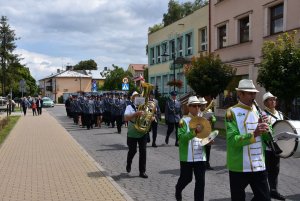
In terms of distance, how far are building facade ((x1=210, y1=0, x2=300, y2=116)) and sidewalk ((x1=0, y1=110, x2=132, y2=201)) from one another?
11.2 metres

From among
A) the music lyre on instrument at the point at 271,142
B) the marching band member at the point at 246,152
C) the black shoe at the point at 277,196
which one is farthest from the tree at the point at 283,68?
the marching band member at the point at 246,152

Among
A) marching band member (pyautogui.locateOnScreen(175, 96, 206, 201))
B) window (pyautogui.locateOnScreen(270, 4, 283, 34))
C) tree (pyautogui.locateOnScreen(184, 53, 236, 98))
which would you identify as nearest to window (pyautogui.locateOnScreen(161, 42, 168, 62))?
tree (pyautogui.locateOnScreen(184, 53, 236, 98))

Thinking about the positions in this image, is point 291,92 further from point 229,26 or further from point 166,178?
point 229,26

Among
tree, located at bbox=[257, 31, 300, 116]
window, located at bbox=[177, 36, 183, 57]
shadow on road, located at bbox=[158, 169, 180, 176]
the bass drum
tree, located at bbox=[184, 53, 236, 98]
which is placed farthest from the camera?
window, located at bbox=[177, 36, 183, 57]

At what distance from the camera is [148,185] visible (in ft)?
27.7

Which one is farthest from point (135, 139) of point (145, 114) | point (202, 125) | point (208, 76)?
point (208, 76)

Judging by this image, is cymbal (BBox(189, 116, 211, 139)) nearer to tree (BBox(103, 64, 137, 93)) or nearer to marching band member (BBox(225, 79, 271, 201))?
marching band member (BBox(225, 79, 271, 201))

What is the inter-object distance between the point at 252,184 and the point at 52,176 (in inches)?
205

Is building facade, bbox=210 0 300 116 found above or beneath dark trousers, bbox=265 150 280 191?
above

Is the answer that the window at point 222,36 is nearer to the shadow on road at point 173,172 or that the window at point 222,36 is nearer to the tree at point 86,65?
the shadow on road at point 173,172

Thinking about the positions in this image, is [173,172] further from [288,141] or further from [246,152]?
[246,152]

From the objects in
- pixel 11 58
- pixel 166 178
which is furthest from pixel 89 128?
pixel 11 58

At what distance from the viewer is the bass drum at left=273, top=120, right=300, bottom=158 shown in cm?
574

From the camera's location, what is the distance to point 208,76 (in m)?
21.7
